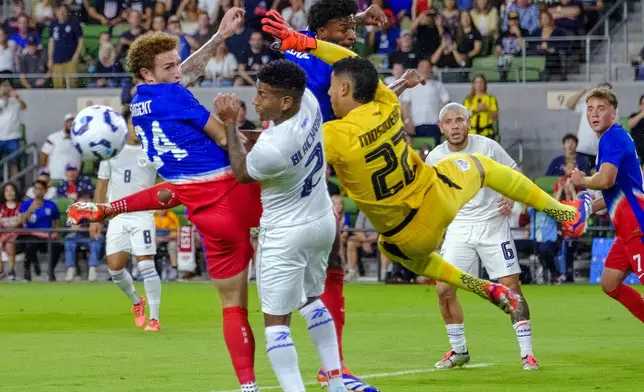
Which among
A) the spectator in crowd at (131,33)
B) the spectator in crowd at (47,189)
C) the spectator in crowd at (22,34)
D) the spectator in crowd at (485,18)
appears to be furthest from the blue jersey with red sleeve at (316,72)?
the spectator in crowd at (22,34)

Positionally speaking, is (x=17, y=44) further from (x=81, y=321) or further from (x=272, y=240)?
(x=272, y=240)

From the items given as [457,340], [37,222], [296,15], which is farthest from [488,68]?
[457,340]

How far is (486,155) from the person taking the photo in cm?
1157

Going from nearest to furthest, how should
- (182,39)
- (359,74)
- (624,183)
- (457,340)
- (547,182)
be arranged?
1. (359,74)
2. (624,183)
3. (457,340)
4. (547,182)
5. (182,39)

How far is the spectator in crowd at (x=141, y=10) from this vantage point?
28.0 metres

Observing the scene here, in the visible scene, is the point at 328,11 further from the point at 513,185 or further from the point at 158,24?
the point at 158,24

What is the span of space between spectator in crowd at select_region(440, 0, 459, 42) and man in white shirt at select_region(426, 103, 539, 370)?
14.3 meters

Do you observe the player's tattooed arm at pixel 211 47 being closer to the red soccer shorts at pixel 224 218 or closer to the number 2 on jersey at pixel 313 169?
the red soccer shorts at pixel 224 218

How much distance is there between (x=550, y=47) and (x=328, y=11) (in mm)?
16988

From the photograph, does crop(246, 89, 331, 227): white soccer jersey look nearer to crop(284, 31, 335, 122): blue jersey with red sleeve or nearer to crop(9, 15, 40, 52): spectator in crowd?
crop(284, 31, 335, 122): blue jersey with red sleeve

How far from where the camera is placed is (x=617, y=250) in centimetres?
1142

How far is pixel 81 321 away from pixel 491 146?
272 inches

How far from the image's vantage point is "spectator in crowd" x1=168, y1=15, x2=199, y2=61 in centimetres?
2616

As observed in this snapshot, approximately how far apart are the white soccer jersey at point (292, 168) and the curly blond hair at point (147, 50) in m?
1.33
